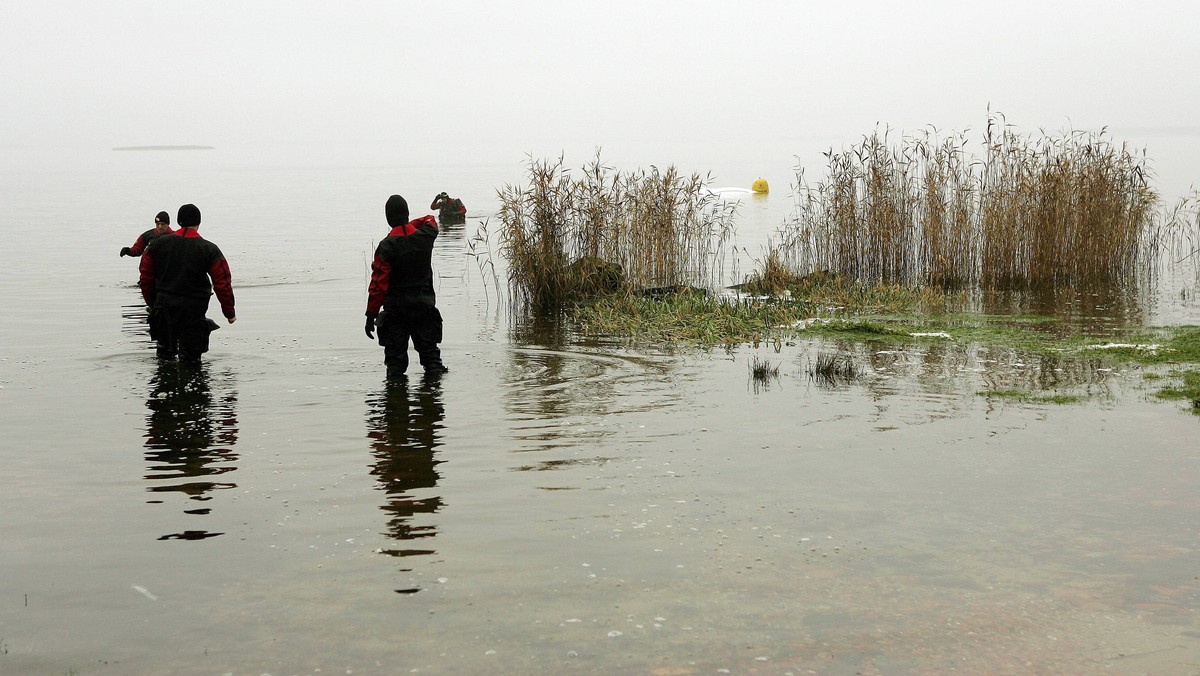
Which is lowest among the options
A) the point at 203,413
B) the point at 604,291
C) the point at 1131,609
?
the point at 1131,609

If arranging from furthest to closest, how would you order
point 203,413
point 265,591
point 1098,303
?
point 1098,303, point 203,413, point 265,591

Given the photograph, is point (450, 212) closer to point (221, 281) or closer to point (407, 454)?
point (221, 281)

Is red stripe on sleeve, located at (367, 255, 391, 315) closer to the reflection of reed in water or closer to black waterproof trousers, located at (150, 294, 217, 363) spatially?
black waterproof trousers, located at (150, 294, 217, 363)

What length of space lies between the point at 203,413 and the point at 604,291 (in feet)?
29.0

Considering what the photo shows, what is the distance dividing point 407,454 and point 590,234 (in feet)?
33.7

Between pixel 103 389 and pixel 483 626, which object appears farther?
pixel 103 389

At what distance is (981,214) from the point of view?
1975 centimetres

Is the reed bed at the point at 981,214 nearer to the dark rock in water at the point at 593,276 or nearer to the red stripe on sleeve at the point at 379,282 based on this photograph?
the dark rock in water at the point at 593,276

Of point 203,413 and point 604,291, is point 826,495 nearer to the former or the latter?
point 203,413

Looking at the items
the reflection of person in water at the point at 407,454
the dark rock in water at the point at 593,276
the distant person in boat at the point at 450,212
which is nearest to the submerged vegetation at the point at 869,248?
the dark rock in water at the point at 593,276

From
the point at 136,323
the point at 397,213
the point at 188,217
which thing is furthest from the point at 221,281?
the point at 136,323

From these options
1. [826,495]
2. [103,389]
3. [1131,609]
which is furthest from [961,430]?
[103,389]

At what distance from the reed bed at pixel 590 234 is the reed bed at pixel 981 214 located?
233cm

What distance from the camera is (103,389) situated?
435 inches
